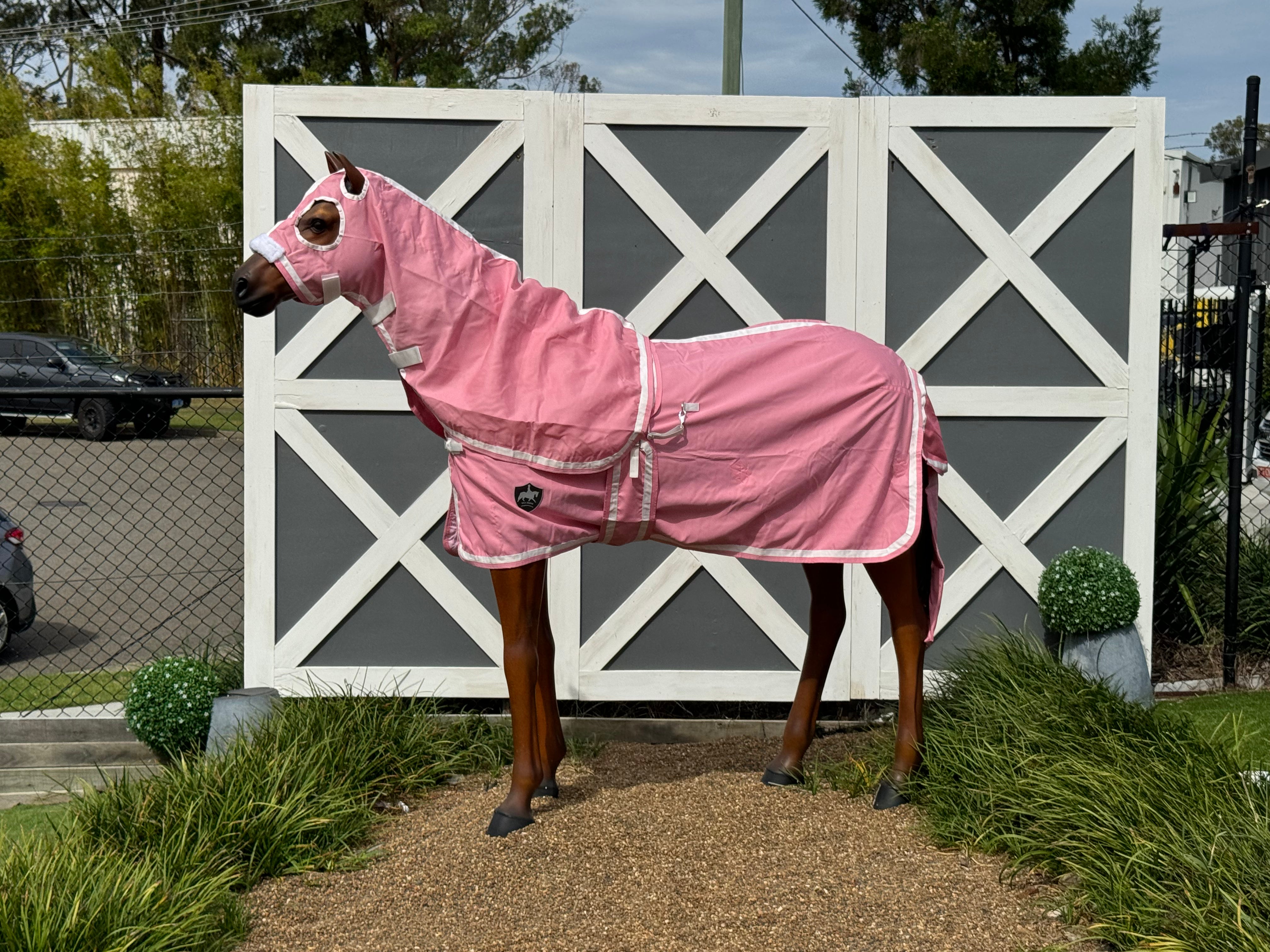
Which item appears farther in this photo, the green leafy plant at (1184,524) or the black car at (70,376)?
the black car at (70,376)

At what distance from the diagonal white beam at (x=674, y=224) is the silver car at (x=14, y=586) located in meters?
4.56

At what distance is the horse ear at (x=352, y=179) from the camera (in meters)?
3.11

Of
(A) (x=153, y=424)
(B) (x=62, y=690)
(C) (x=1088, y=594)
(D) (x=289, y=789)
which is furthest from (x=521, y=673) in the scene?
(A) (x=153, y=424)

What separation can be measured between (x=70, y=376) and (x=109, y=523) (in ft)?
14.1

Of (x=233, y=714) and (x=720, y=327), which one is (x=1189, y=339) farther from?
(x=233, y=714)

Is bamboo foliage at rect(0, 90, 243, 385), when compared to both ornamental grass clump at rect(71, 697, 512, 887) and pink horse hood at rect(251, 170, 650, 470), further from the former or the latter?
pink horse hood at rect(251, 170, 650, 470)

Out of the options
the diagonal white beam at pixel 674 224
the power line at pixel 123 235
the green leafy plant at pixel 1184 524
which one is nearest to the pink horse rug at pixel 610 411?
the diagonal white beam at pixel 674 224

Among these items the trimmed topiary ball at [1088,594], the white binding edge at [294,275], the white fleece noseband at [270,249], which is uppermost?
the white fleece noseband at [270,249]

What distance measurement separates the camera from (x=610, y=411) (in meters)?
3.28

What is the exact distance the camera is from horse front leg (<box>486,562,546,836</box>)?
3.37 metres

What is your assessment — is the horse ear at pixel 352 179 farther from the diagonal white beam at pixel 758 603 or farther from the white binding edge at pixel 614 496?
the diagonal white beam at pixel 758 603

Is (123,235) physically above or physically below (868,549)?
above

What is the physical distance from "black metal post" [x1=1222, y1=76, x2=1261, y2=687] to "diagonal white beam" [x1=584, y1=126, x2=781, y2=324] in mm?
2436

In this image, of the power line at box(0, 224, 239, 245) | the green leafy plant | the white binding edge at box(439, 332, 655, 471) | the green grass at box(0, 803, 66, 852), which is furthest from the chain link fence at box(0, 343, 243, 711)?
the green leafy plant
